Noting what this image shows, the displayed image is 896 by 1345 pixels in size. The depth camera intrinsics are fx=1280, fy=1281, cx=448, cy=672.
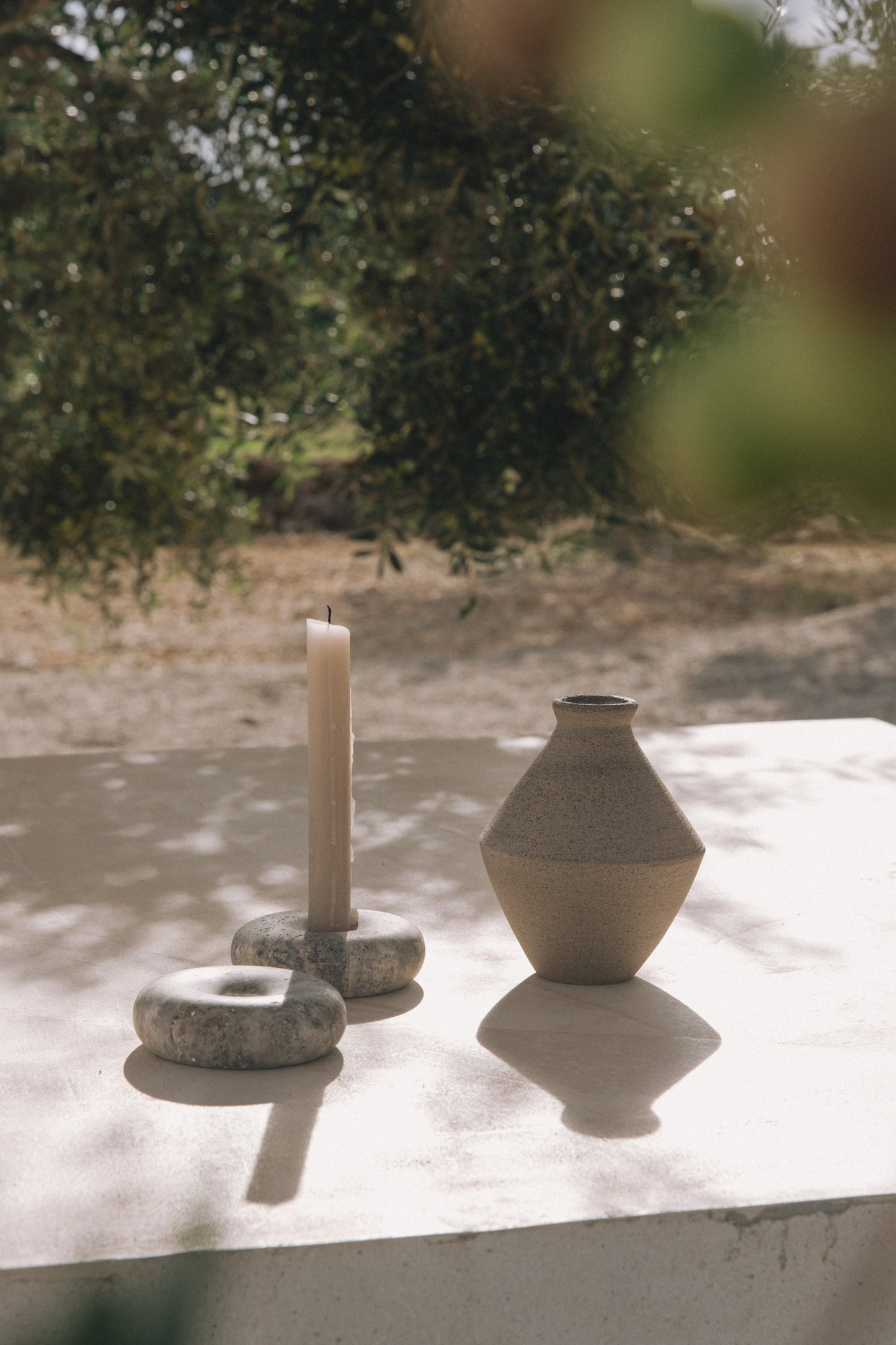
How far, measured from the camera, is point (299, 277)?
397 centimetres

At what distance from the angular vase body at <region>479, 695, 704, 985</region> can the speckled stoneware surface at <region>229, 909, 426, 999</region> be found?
161 millimetres

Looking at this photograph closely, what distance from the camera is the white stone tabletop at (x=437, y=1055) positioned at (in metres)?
1.24

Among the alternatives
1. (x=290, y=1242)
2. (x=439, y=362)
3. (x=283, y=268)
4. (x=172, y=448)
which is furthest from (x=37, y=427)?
(x=290, y=1242)

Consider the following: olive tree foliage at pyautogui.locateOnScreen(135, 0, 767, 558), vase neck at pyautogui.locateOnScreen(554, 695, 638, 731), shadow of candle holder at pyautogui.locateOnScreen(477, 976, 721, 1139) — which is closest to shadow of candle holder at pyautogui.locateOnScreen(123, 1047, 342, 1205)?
shadow of candle holder at pyautogui.locateOnScreen(477, 976, 721, 1139)

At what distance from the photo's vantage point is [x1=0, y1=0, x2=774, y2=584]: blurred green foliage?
3.04 metres

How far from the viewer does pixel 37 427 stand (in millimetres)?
4027

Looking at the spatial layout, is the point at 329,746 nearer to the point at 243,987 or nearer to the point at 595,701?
the point at 243,987

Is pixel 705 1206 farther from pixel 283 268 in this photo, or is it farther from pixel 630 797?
pixel 283 268

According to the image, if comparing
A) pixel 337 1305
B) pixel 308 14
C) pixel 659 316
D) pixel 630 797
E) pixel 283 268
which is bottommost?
pixel 337 1305

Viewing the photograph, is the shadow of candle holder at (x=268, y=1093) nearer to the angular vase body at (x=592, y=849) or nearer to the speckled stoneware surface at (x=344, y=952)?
the speckled stoneware surface at (x=344, y=952)

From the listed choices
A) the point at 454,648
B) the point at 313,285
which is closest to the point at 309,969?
the point at 313,285

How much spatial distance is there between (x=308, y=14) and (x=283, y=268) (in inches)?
41.2

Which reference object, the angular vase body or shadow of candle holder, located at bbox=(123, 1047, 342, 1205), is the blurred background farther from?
shadow of candle holder, located at bbox=(123, 1047, 342, 1205)

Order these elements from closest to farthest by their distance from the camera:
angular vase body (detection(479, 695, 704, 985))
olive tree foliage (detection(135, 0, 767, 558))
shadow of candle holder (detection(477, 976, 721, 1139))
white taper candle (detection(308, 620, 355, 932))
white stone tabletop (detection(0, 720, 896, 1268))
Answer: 1. white stone tabletop (detection(0, 720, 896, 1268))
2. shadow of candle holder (detection(477, 976, 721, 1139))
3. white taper candle (detection(308, 620, 355, 932))
4. angular vase body (detection(479, 695, 704, 985))
5. olive tree foliage (detection(135, 0, 767, 558))
